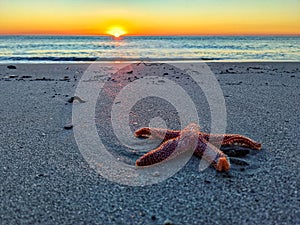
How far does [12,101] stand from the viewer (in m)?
6.07

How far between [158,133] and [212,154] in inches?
31.1

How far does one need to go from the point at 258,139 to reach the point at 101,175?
73.9 inches

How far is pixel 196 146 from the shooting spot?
316 cm

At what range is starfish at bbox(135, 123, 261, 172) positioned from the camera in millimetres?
2920

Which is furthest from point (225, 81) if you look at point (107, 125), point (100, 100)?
point (107, 125)

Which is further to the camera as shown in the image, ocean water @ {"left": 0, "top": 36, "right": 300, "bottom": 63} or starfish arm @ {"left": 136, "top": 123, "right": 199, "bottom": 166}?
ocean water @ {"left": 0, "top": 36, "right": 300, "bottom": 63}

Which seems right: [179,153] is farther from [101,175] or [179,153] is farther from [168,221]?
[168,221]

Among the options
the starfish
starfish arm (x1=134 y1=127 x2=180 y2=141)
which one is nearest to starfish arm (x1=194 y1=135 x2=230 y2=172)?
the starfish

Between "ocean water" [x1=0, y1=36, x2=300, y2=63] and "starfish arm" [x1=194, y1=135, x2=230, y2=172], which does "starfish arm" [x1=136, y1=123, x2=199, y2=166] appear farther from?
"ocean water" [x1=0, y1=36, x2=300, y2=63]

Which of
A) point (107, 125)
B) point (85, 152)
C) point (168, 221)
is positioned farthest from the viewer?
point (107, 125)

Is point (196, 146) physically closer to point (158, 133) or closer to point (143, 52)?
point (158, 133)

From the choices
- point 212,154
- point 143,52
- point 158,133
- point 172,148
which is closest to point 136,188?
point 172,148

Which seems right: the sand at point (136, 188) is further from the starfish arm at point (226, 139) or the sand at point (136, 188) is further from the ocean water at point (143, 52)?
the ocean water at point (143, 52)

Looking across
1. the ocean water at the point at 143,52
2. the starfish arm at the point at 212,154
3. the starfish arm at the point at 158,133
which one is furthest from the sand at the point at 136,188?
the ocean water at the point at 143,52
